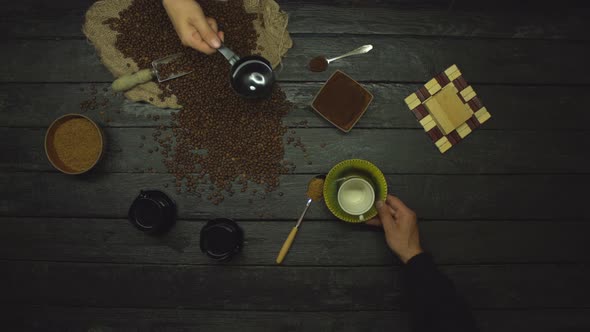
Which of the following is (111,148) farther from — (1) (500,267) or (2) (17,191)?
(1) (500,267)

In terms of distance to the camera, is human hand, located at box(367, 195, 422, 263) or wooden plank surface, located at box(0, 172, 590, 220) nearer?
human hand, located at box(367, 195, 422, 263)

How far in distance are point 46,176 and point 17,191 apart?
131 mm

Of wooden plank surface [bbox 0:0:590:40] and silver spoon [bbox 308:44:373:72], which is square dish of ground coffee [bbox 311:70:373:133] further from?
wooden plank surface [bbox 0:0:590:40]

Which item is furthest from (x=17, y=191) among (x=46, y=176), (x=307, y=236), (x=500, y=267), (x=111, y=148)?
(x=500, y=267)

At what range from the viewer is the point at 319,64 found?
138 cm

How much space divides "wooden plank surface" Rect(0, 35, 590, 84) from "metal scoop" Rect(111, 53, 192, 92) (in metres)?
0.10

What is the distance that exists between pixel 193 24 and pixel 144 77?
0.92ft

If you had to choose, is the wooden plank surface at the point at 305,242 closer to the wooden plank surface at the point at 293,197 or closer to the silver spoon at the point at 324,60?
the wooden plank surface at the point at 293,197

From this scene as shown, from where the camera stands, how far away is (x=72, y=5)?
1.43m

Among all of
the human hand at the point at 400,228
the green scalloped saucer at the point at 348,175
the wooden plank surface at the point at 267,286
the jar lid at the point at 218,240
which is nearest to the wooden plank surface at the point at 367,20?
the green scalloped saucer at the point at 348,175

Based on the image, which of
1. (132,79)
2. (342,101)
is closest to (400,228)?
(342,101)

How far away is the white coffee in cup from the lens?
1259 mm

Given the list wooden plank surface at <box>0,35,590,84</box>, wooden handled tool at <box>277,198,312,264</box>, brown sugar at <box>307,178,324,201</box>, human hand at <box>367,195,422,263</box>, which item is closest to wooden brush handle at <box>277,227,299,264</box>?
wooden handled tool at <box>277,198,312,264</box>

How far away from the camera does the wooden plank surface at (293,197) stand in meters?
1.38
